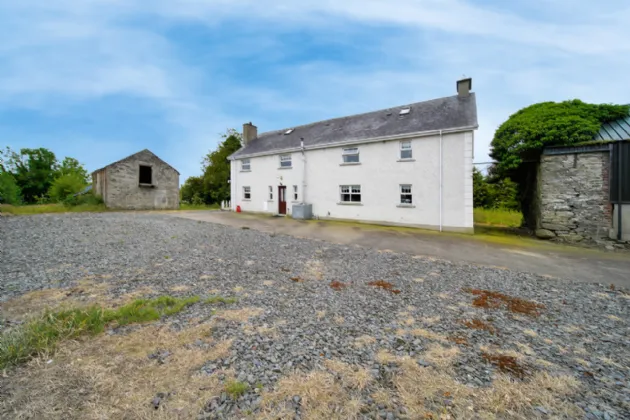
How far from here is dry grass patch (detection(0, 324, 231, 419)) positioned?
8.09 ft

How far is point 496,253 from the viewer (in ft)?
33.2

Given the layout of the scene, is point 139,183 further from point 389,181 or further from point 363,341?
point 363,341

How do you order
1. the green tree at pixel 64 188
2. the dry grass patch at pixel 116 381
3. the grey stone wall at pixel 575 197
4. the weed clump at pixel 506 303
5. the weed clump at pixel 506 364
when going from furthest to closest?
the green tree at pixel 64 188 → the grey stone wall at pixel 575 197 → the weed clump at pixel 506 303 → the weed clump at pixel 506 364 → the dry grass patch at pixel 116 381

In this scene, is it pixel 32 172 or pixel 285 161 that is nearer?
pixel 285 161

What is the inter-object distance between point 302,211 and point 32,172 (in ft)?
153

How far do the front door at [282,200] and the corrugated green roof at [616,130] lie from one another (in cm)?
1806

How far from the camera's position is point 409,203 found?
52.2 ft

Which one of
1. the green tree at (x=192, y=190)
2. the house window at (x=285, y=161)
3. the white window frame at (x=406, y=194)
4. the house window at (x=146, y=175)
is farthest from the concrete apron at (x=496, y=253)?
the green tree at (x=192, y=190)

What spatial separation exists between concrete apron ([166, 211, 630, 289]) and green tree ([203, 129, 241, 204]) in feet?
72.7

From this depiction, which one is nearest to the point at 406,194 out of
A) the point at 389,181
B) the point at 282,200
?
the point at 389,181

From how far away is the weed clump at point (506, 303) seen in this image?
518 cm

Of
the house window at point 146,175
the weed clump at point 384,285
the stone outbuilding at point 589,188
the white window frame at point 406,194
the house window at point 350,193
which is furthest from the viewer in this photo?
the house window at point 146,175

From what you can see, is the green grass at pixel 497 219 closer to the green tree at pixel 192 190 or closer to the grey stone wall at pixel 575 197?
the grey stone wall at pixel 575 197

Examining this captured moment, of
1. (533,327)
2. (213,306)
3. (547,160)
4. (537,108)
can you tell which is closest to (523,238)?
(547,160)
